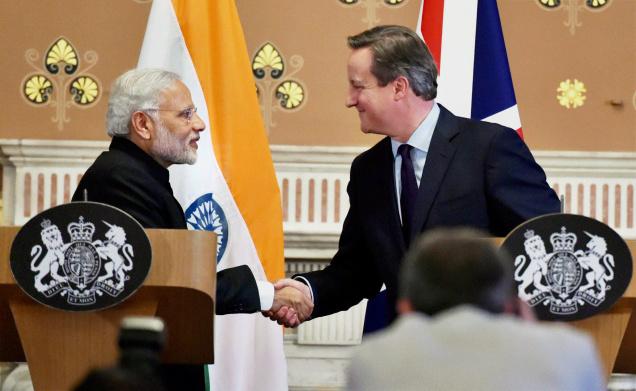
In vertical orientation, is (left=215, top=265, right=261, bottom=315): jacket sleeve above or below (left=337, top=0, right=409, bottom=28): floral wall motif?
below

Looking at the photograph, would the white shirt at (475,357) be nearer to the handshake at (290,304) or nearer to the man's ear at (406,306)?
the man's ear at (406,306)

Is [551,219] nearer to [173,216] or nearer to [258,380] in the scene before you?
[173,216]

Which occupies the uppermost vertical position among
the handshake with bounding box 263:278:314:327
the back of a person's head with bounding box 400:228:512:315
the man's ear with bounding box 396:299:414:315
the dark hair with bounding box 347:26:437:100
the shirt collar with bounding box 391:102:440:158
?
the dark hair with bounding box 347:26:437:100

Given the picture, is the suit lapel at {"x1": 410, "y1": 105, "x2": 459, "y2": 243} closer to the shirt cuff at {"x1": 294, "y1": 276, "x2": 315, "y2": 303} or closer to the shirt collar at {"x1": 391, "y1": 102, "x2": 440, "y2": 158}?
the shirt collar at {"x1": 391, "y1": 102, "x2": 440, "y2": 158}

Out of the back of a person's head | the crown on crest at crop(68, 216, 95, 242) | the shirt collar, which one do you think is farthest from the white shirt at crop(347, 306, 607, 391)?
the shirt collar

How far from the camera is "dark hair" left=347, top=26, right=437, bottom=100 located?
406 cm

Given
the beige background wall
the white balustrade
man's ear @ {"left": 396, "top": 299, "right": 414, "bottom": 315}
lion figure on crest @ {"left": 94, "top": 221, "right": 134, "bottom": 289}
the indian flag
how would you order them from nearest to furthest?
man's ear @ {"left": 396, "top": 299, "right": 414, "bottom": 315} < lion figure on crest @ {"left": 94, "top": 221, "right": 134, "bottom": 289} < the indian flag < the white balustrade < the beige background wall

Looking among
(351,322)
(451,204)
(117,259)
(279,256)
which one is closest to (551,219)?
(451,204)

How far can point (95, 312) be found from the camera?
10.5 ft

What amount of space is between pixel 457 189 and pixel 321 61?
6.33 feet

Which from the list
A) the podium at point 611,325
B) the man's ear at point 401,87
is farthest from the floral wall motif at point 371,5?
the podium at point 611,325

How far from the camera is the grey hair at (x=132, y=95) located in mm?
3975

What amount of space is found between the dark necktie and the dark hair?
239 mm

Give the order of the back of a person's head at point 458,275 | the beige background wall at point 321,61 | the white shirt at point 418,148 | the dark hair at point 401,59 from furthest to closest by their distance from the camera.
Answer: the beige background wall at point 321,61 → the dark hair at point 401,59 → the white shirt at point 418,148 → the back of a person's head at point 458,275
